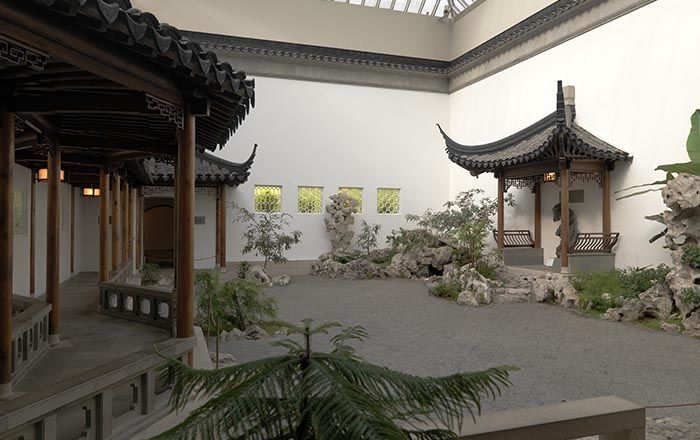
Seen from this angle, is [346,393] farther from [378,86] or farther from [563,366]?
[378,86]

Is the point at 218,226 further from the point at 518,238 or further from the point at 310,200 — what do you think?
the point at 518,238

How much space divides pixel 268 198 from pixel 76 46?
50.0 ft

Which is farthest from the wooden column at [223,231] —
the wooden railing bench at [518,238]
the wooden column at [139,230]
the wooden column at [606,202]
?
the wooden column at [606,202]

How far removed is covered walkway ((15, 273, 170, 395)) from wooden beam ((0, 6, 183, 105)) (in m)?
1.94

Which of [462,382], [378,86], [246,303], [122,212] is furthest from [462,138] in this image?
[462,382]

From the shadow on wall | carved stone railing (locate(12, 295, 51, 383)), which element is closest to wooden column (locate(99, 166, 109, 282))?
carved stone railing (locate(12, 295, 51, 383))

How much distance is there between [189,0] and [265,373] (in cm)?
1880

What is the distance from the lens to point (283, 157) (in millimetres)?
18203

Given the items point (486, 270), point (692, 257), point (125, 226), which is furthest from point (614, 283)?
point (125, 226)

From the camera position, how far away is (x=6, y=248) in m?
3.58

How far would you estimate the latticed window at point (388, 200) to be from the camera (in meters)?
19.5

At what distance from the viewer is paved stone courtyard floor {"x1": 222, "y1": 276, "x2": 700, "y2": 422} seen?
5474 millimetres

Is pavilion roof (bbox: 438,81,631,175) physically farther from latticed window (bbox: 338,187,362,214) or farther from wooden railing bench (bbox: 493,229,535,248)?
latticed window (bbox: 338,187,362,214)

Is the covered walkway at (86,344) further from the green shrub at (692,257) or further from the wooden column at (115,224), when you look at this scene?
the green shrub at (692,257)
